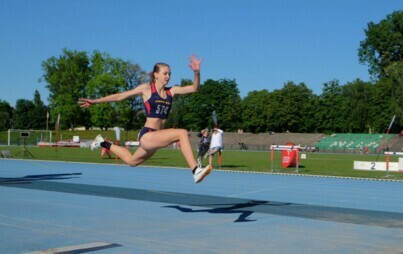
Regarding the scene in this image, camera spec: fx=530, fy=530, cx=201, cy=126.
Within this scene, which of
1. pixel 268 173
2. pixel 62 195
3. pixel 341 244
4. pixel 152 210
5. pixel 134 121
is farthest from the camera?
pixel 134 121

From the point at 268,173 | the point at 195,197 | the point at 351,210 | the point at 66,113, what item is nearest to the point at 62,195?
the point at 195,197

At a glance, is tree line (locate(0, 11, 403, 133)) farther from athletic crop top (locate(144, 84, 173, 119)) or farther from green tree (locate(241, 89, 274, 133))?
athletic crop top (locate(144, 84, 173, 119))

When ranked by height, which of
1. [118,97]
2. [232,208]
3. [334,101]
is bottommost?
[232,208]

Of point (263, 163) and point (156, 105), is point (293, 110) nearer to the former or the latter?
point (263, 163)

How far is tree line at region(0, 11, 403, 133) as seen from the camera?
7612 centimetres

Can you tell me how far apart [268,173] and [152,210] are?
12.3 meters

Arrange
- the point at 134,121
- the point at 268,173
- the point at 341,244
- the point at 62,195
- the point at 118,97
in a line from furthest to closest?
1. the point at 134,121
2. the point at 268,173
3. the point at 62,195
4. the point at 118,97
5. the point at 341,244

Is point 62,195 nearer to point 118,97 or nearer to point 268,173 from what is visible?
point 118,97

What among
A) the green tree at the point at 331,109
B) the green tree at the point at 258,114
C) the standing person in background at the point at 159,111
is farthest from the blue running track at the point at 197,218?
the green tree at the point at 258,114

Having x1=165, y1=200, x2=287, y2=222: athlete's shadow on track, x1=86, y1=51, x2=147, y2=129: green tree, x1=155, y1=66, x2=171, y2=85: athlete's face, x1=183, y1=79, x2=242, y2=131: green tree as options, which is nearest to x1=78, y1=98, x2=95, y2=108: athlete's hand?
x1=155, y1=66, x2=171, y2=85: athlete's face

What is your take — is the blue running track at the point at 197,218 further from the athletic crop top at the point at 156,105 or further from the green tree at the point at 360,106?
the green tree at the point at 360,106

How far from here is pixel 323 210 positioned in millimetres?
10945

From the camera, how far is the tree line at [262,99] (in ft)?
250

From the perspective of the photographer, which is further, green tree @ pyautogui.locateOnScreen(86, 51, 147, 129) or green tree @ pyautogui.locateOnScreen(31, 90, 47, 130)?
green tree @ pyautogui.locateOnScreen(31, 90, 47, 130)
